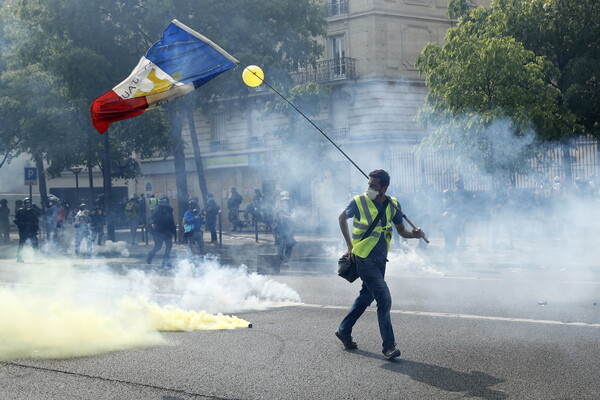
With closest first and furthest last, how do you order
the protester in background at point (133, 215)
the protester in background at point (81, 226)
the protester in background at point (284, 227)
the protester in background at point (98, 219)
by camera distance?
the protester in background at point (284, 227), the protester in background at point (81, 226), the protester in background at point (98, 219), the protester in background at point (133, 215)

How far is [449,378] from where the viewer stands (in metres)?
5.64

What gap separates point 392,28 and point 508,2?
3.40 metres

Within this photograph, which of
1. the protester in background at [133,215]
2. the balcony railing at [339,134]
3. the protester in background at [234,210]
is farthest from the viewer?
the protester in background at [234,210]

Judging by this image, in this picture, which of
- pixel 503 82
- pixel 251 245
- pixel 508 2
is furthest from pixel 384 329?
pixel 251 245

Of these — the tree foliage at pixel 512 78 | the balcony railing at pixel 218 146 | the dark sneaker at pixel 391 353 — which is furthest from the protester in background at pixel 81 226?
the balcony railing at pixel 218 146

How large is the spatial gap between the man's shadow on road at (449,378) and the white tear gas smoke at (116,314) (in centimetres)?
239

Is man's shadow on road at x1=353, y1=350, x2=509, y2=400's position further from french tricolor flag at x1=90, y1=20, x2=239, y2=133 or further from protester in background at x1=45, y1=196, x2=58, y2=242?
protester in background at x1=45, y1=196, x2=58, y2=242

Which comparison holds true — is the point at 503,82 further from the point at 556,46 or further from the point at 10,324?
the point at 10,324

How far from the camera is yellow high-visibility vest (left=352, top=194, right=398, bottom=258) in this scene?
6.51m

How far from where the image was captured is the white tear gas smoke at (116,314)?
702 centimetres

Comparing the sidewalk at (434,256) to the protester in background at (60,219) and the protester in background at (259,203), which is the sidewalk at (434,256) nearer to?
the protester in background at (259,203)

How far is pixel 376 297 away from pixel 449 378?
3.40 feet

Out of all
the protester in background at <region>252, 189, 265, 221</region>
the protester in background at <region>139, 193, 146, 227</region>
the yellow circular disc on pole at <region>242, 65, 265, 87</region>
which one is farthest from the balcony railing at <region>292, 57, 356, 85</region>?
the yellow circular disc on pole at <region>242, 65, 265, 87</region>

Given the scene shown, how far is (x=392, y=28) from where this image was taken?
20.0 meters
